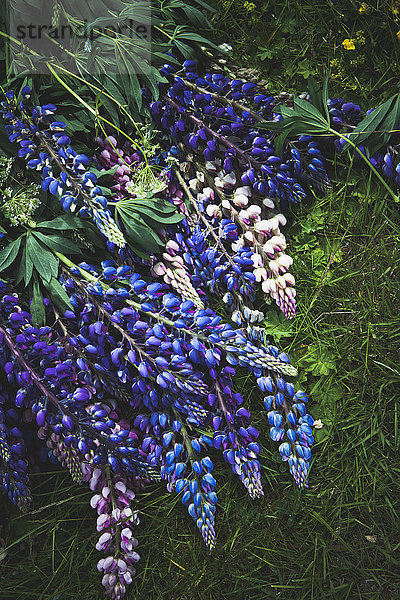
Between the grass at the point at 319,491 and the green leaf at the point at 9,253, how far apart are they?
78cm

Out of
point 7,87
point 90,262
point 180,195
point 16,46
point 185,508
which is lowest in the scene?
point 185,508

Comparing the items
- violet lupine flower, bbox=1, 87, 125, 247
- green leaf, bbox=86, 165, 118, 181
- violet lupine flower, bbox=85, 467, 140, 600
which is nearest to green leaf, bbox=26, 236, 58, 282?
violet lupine flower, bbox=1, 87, 125, 247

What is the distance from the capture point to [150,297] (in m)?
1.54

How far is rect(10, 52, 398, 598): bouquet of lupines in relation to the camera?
1.53 metres

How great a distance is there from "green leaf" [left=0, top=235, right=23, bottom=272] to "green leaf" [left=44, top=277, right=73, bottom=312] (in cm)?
12

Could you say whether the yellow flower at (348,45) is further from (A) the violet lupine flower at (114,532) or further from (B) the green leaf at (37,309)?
(A) the violet lupine flower at (114,532)

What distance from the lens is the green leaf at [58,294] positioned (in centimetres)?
156

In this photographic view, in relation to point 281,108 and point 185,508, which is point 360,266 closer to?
point 281,108

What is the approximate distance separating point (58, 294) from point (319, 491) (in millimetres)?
1093

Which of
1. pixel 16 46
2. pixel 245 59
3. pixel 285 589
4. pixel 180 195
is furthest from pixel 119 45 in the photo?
pixel 285 589

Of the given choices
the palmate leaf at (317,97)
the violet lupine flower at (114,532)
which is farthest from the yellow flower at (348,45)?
the violet lupine flower at (114,532)

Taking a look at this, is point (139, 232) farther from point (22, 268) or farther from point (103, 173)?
point (22, 268)

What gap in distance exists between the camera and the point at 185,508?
1.83 metres

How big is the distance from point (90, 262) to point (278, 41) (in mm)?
1117
